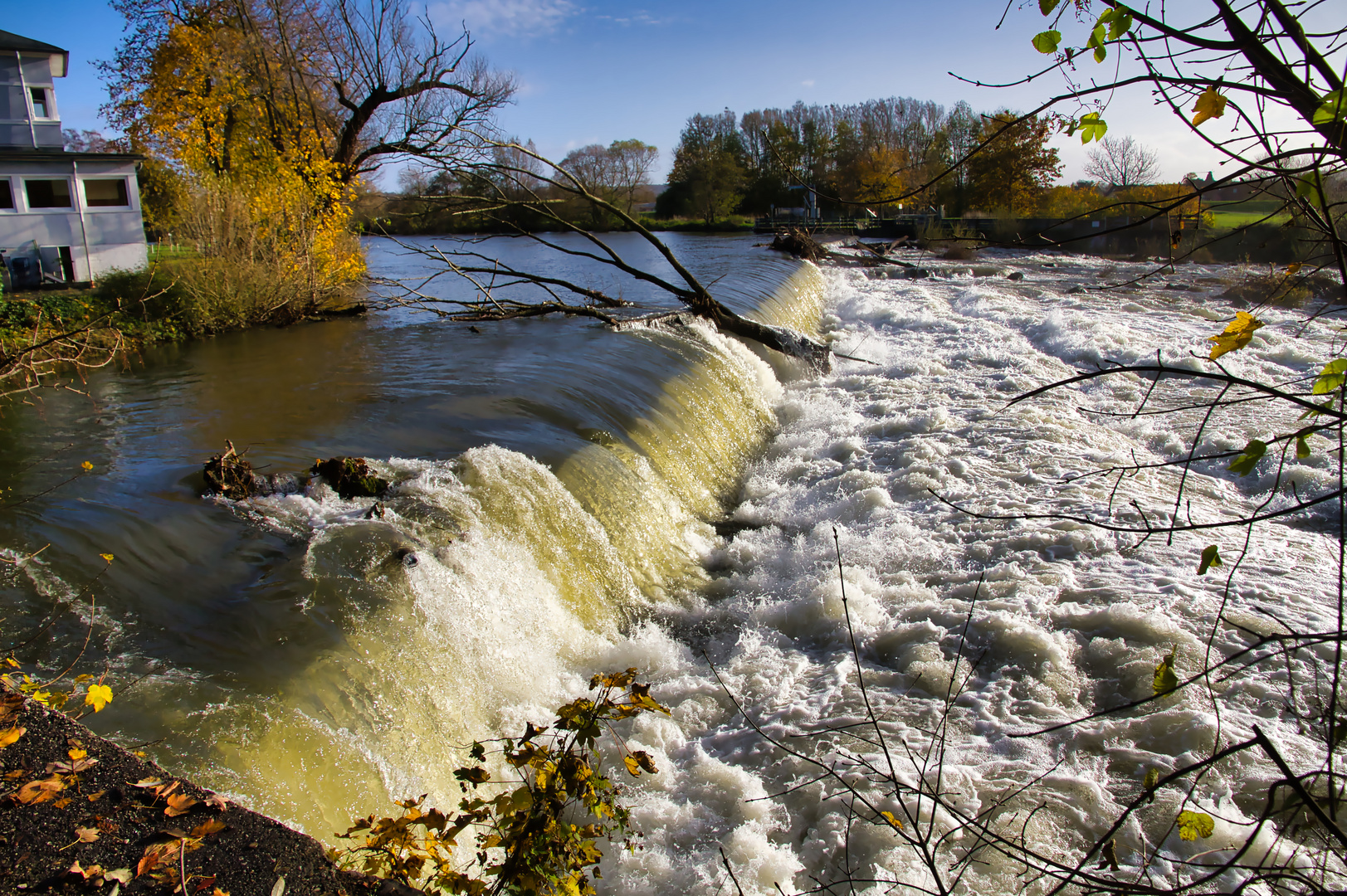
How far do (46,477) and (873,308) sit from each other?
606 inches

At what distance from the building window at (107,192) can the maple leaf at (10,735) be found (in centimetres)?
2169

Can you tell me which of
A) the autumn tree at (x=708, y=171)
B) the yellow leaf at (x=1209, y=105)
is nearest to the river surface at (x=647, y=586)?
the yellow leaf at (x=1209, y=105)

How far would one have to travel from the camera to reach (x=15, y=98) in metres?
20.6

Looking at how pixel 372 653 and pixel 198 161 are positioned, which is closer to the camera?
pixel 372 653

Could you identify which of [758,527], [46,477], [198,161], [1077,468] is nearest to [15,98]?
[198,161]

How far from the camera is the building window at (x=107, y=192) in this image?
755 inches

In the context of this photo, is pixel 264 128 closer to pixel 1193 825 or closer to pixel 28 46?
pixel 28 46

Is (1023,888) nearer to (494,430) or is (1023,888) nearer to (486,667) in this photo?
(486,667)

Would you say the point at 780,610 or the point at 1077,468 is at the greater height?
the point at 1077,468

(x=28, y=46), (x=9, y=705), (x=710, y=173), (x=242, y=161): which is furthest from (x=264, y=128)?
(x=710, y=173)

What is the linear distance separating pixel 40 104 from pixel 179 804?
27.7 meters

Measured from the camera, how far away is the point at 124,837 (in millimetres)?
2279

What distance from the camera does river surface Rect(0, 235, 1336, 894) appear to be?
3.37 meters

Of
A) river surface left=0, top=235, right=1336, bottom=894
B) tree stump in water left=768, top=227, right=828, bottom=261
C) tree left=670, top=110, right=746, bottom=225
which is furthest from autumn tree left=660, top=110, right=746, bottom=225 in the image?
river surface left=0, top=235, right=1336, bottom=894
